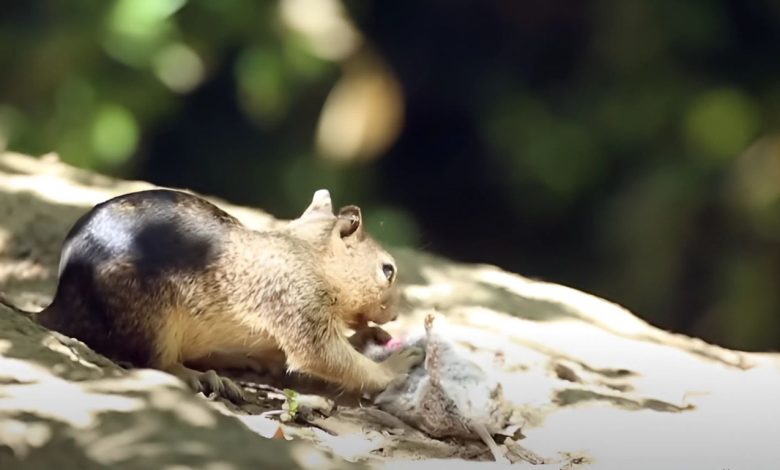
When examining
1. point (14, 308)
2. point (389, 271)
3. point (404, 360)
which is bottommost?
point (14, 308)

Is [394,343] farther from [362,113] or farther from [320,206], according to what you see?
[362,113]

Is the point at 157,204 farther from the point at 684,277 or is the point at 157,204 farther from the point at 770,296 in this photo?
the point at 770,296

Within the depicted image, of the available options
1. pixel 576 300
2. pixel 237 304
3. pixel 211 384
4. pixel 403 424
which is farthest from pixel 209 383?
pixel 576 300

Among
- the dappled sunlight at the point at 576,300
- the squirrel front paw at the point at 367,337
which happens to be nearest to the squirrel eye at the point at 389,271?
the squirrel front paw at the point at 367,337

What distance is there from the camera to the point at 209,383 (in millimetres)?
1691

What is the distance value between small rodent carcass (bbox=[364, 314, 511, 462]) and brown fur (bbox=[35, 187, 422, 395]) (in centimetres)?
5

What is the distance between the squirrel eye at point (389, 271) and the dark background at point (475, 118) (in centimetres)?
26

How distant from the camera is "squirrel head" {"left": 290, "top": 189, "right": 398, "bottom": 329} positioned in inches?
73.7

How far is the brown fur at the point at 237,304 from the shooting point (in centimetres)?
166

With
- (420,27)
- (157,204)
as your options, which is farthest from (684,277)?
(157,204)

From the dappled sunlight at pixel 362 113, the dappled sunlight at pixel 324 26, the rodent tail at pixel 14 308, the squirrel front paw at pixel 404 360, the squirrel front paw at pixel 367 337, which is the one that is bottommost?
the rodent tail at pixel 14 308

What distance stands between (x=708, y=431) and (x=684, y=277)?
69cm

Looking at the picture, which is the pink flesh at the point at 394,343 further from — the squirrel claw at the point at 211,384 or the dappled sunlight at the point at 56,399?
the dappled sunlight at the point at 56,399

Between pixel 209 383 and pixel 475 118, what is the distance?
80 cm
